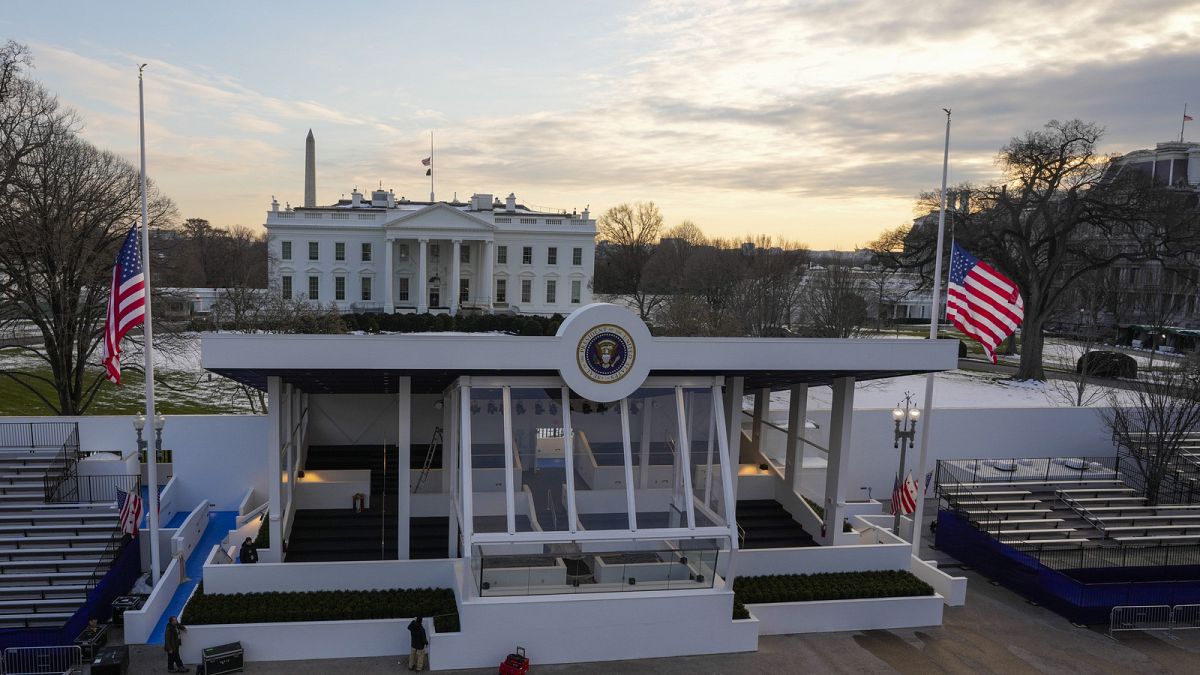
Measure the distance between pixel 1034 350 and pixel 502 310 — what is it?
147ft

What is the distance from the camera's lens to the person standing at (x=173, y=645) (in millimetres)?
13469

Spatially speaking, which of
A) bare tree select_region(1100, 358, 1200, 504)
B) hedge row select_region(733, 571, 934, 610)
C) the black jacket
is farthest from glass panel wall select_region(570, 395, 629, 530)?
bare tree select_region(1100, 358, 1200, 504)

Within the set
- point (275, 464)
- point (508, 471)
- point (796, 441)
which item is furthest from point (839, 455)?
point (275, 464)

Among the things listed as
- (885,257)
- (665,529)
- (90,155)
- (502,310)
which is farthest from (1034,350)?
(90,155)

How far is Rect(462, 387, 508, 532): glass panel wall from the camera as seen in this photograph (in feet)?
48.4

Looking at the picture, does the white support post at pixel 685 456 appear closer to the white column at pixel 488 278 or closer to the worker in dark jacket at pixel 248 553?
the worker in dark jacket at pixel 248 553

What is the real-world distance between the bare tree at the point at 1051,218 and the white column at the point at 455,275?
39800mm

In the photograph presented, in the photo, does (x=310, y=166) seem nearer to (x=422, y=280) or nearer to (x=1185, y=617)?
(x=422, y=280)

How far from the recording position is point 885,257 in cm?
4606

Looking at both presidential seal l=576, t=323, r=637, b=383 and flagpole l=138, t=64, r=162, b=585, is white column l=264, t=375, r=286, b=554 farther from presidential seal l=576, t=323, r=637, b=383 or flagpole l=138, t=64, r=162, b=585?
presidential seal l=576, t=323, r=637, b=383

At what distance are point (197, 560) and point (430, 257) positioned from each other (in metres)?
54.7

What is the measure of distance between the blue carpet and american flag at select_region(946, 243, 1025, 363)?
17771 millimetres

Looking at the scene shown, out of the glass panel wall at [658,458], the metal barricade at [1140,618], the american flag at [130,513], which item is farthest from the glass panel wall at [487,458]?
the metal barricade at [1140,618]

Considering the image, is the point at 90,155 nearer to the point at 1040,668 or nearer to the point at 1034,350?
the point at 1040,668
